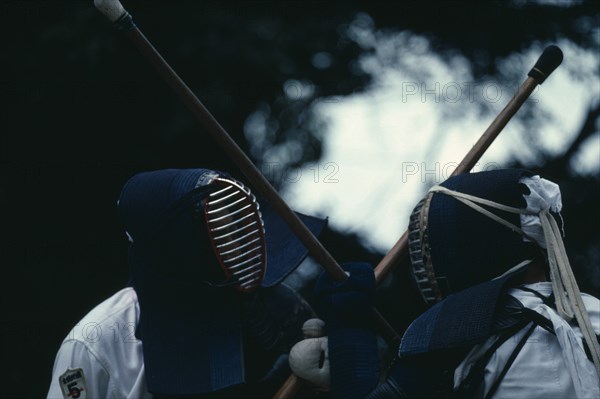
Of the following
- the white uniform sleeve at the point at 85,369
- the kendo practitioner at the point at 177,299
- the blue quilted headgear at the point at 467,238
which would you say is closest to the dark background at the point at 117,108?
the kendo practitioner at the point at 177,299

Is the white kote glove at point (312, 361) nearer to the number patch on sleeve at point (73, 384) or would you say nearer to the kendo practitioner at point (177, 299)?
the kendo practitioner at point (177, 299)

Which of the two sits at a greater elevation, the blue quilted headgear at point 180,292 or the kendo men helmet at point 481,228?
the blue quilted headgear at point 180,292

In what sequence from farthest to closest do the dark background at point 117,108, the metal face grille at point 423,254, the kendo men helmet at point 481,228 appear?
the dark background at point 117,108 < the metal face grille at point 423,254 < the kendo men helmet at point 481,228

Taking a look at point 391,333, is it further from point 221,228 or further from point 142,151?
point 142,151

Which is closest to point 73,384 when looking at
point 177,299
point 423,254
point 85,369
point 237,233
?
point 85,369

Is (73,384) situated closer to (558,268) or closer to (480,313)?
(480,313)

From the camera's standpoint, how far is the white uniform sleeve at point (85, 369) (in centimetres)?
282

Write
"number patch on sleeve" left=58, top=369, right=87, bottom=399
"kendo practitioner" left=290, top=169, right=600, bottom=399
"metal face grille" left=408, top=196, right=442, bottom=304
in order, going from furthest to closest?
1. "number patch on sleeve" left=58, top=369, right=87, bottom=399
2. "metal face grille" left=408, top=196, right=442, bottom=304
3. "kendo practitioner" left=290, top=169, right=600, bottom=399

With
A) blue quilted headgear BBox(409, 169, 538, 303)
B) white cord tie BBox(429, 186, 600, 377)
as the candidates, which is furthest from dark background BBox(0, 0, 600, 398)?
white cord tie BBox(429, 186, 600, 377)

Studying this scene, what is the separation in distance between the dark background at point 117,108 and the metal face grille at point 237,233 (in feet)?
4.57

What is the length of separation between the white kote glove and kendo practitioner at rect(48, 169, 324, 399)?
0.20m

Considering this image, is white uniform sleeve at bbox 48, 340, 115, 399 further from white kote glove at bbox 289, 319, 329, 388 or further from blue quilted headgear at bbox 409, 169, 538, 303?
blue quilted headgear at bbox 409, 169, 538, 303

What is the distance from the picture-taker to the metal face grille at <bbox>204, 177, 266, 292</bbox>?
2.82 metres

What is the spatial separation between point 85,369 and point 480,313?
128cm
